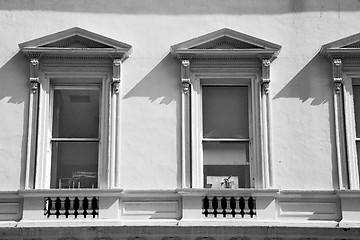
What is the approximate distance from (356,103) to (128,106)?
4.09m

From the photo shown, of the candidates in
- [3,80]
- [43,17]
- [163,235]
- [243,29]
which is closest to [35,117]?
[3,80]

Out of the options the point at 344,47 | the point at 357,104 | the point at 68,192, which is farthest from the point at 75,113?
the point at 357,104

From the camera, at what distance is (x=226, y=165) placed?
42.4 feet

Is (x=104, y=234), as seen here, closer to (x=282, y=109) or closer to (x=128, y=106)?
(x=128, y=106)

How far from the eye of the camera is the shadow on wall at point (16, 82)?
42.2ft

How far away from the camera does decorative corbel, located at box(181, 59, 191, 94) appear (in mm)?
12859

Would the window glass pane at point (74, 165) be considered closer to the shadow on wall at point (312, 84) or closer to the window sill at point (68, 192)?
the window sill at point (68, 192)

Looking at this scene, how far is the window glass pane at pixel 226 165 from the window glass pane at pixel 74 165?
1.98 m

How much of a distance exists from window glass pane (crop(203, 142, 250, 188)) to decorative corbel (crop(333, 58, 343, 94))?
1.88 meters

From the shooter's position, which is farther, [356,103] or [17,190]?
[356,103]

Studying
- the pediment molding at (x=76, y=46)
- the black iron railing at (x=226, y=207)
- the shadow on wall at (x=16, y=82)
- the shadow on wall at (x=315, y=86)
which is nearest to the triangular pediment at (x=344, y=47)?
the shadow on wall at (x=315, y=86)

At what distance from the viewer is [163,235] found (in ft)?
39.5

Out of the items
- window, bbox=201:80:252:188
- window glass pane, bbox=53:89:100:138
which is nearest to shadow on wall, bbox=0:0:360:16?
window, bbox=201:80:252:188

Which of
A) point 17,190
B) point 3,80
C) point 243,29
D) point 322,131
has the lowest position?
point 17,190
